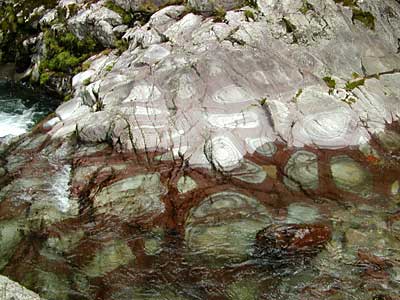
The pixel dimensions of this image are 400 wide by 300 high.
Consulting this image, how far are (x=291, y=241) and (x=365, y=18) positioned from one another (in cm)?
1140

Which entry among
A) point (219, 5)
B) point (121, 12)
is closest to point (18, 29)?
point (121, 12)

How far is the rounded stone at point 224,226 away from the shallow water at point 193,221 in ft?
0.11

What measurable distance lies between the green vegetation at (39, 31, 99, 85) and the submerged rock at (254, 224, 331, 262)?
13654 millimetres

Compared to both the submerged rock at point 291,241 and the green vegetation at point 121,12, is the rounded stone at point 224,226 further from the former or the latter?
the green vegetation at point 121,12

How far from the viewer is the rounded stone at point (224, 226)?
10.6 metres

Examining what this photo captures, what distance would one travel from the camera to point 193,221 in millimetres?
11586

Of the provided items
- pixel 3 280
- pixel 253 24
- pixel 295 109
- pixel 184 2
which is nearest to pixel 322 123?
pixel 295 109

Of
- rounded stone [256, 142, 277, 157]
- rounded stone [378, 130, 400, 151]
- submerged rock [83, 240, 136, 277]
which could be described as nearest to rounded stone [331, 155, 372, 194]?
rounded stone [378, 130, 400, 151]

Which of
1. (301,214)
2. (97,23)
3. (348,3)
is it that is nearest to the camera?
(301,214)

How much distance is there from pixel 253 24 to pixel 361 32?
419 centimetres

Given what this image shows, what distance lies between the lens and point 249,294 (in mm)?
9344

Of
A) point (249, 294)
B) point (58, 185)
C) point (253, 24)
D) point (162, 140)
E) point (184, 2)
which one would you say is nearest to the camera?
point (249, 294)

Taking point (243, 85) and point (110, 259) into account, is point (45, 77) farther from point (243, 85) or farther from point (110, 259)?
point (110, 259)

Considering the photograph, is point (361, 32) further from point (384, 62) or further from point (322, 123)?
point (322, 123)
